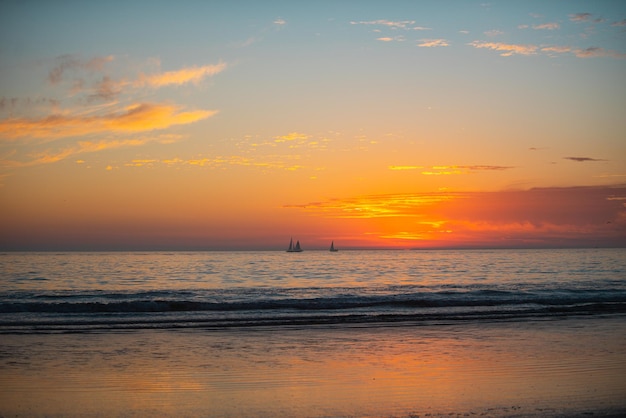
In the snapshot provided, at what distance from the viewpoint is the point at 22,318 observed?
24203mm

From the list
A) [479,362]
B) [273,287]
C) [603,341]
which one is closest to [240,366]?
[479,362]

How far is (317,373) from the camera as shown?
1247 cm

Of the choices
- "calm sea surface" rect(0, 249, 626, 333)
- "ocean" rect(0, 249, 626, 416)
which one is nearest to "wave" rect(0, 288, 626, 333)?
"calm sea surface" rect(0, 249, 626, 333)

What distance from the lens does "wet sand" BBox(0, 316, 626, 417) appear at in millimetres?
9844

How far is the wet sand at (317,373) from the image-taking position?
388 inches

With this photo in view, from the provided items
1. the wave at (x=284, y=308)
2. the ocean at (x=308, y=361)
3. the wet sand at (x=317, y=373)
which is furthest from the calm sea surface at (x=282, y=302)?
the wet sand at (x=317, y=373)

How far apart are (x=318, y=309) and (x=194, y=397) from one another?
19.3m

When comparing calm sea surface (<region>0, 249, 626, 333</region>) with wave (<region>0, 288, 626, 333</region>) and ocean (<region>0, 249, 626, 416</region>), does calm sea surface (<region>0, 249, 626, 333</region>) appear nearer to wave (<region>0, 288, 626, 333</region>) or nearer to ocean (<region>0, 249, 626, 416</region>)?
wave (<region>0, 288, 626, 333</region>)

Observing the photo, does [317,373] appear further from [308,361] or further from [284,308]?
[284,308]

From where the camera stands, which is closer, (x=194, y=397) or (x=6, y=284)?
(x=194, y=397)

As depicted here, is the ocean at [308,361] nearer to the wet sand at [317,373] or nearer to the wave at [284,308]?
the wet sand at [317,373]

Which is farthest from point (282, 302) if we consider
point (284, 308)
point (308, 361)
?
point (308, 361)

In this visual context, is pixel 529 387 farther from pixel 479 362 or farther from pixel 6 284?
pixel 6 284

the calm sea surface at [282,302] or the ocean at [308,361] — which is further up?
the ocean at [308,361]
